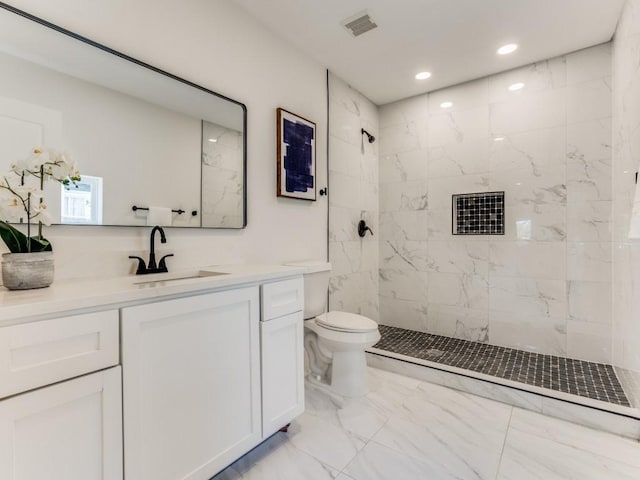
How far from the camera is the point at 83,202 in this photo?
133 centimetres

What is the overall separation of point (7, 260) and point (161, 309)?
0.51 meters

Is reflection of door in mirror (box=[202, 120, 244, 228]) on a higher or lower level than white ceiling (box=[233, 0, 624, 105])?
lower

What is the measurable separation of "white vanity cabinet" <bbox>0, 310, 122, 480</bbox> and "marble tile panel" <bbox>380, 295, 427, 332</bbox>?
275 cm

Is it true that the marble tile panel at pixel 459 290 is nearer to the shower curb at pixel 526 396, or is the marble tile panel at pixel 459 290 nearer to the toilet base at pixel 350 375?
the shower curb at pixel 526 396

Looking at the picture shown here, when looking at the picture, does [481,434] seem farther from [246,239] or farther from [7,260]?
[7,260]

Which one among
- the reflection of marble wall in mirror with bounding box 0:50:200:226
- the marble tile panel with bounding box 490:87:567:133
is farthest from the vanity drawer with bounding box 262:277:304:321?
the marble tile panel with bounding box 490:87:567:133

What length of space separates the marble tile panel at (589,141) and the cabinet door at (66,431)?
3206 millimetres

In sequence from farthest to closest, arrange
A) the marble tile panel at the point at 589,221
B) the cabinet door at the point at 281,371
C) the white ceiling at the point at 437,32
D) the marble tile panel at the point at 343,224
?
the marble tile panel at the point at 343,224 < the marble tile panel at the point at 589,221 < the white ceiling at the point at 437,32 < the cabinet door at the point at 281,371

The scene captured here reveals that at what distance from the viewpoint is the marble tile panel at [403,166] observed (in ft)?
10.5

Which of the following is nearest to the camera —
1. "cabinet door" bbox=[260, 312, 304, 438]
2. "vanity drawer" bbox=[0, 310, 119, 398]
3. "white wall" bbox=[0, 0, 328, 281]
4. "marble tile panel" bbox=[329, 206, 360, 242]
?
"vanity drawer" bbox=[0, 310, 119, 398]

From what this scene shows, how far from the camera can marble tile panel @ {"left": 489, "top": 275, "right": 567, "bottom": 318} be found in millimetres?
2557

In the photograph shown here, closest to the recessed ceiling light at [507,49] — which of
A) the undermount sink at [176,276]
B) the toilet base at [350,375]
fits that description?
the toilet base at [350,375]

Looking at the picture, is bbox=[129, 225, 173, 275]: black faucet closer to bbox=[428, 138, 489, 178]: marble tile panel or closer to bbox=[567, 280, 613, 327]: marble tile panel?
bbox=[428, 138, 489, 178]: marble tile panel

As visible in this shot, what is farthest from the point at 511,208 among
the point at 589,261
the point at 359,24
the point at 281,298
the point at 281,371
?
the point at 281,371
